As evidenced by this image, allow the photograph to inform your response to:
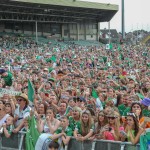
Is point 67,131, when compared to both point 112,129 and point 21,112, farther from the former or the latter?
point 21,112

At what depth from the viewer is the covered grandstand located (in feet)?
167

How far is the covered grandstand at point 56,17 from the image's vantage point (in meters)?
50.8

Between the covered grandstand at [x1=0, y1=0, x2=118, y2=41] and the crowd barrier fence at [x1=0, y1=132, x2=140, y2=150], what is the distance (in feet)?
130

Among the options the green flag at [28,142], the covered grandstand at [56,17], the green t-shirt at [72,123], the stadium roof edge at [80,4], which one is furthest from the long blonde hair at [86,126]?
the stadium roof edge at [80,4]

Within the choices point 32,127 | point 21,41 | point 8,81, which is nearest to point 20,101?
point 32,127

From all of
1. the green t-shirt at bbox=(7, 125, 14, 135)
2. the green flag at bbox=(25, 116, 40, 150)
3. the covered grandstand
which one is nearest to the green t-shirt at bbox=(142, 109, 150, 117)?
the green flag at bbox=(25, 116, 40, 150)

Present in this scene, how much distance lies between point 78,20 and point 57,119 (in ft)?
188

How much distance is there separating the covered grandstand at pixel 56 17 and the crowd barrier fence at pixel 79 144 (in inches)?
1564

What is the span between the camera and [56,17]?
194 ft

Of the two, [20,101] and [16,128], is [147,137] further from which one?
[20,101]

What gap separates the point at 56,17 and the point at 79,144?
52.4 m

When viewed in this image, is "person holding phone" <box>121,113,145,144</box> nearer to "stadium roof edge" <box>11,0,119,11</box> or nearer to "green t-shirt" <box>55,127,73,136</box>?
"green t-shirt" <box>55,127,73,136</box>

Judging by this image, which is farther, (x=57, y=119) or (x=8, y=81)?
(x=8, y=81)

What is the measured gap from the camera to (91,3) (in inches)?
Answer: 2336
